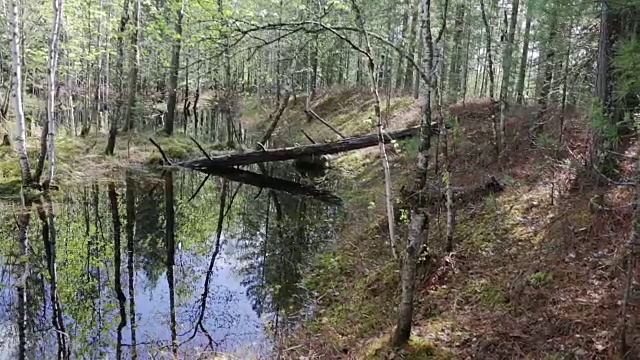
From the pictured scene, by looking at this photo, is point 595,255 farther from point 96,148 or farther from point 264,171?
point 96,148

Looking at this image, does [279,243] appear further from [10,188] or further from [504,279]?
[10,188]

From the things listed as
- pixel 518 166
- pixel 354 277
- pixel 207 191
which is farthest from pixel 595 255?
pixel 207 191

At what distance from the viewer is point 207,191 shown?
1609 cm

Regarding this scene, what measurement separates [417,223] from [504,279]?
188cm

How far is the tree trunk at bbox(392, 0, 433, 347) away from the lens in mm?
5207

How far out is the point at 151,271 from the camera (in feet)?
30.9

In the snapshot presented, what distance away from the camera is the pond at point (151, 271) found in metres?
6.91

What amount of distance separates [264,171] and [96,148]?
6857mm

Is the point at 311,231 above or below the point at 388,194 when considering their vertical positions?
below

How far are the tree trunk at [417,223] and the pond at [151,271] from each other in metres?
2.20

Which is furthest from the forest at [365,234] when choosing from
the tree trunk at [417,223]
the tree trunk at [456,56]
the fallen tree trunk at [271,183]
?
the tree trunk at [456,56]

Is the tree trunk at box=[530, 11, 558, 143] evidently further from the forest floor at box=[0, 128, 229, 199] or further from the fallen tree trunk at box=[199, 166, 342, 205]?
the forest floor at box=[0, 128, 229, 199]

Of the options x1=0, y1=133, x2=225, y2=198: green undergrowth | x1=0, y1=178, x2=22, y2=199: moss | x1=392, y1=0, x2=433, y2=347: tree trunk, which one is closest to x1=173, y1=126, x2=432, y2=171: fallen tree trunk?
x1=0, y1=133, x2=225, y2=198: green undergrowth

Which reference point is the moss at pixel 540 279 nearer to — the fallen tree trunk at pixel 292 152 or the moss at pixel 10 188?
the fallen tree trunk at pixel 292 152
